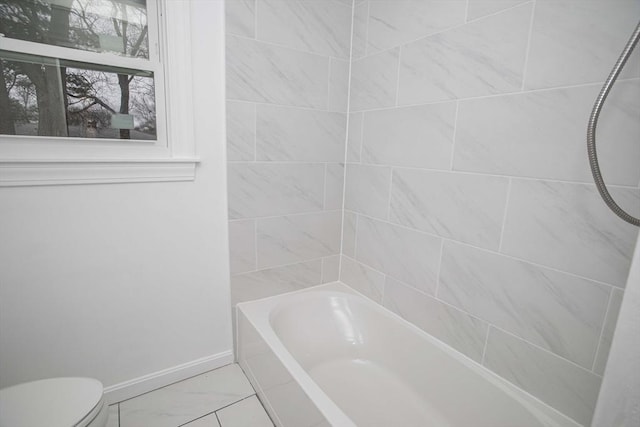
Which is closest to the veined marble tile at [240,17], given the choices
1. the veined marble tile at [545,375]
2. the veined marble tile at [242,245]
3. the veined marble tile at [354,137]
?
the veined marble tile at [354,137]

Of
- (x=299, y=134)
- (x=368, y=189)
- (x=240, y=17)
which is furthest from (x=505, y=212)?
(x=240, y=17)

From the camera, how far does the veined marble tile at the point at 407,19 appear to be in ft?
4.21

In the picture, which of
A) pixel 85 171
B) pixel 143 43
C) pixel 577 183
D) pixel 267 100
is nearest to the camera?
pixel 577 183

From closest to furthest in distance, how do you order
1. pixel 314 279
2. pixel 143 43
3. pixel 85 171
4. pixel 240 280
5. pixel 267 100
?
1. pixel 85 171
2. pixel 143 43
3. pixel 267 100
4. pixel 240 280
5. pixel 314 279

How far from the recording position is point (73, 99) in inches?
49.6

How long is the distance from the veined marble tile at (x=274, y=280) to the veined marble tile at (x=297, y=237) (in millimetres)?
49

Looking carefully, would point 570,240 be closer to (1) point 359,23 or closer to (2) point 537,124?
(2) point 537,124

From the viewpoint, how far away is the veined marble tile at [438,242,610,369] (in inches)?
38.8

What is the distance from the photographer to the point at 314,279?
199 centimetres

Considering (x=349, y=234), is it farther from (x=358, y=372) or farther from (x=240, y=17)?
(x=240, y=17)

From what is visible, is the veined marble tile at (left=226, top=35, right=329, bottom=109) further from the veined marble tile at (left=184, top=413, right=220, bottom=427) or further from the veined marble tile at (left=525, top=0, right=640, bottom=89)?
the veined marble tile at (left=184, top=413, right=220, bottom=427)

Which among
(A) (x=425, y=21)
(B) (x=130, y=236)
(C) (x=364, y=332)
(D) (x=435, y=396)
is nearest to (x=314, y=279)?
(C) (x=364, y=332)

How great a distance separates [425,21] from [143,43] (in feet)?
4.19

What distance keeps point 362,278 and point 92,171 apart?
1481mm
